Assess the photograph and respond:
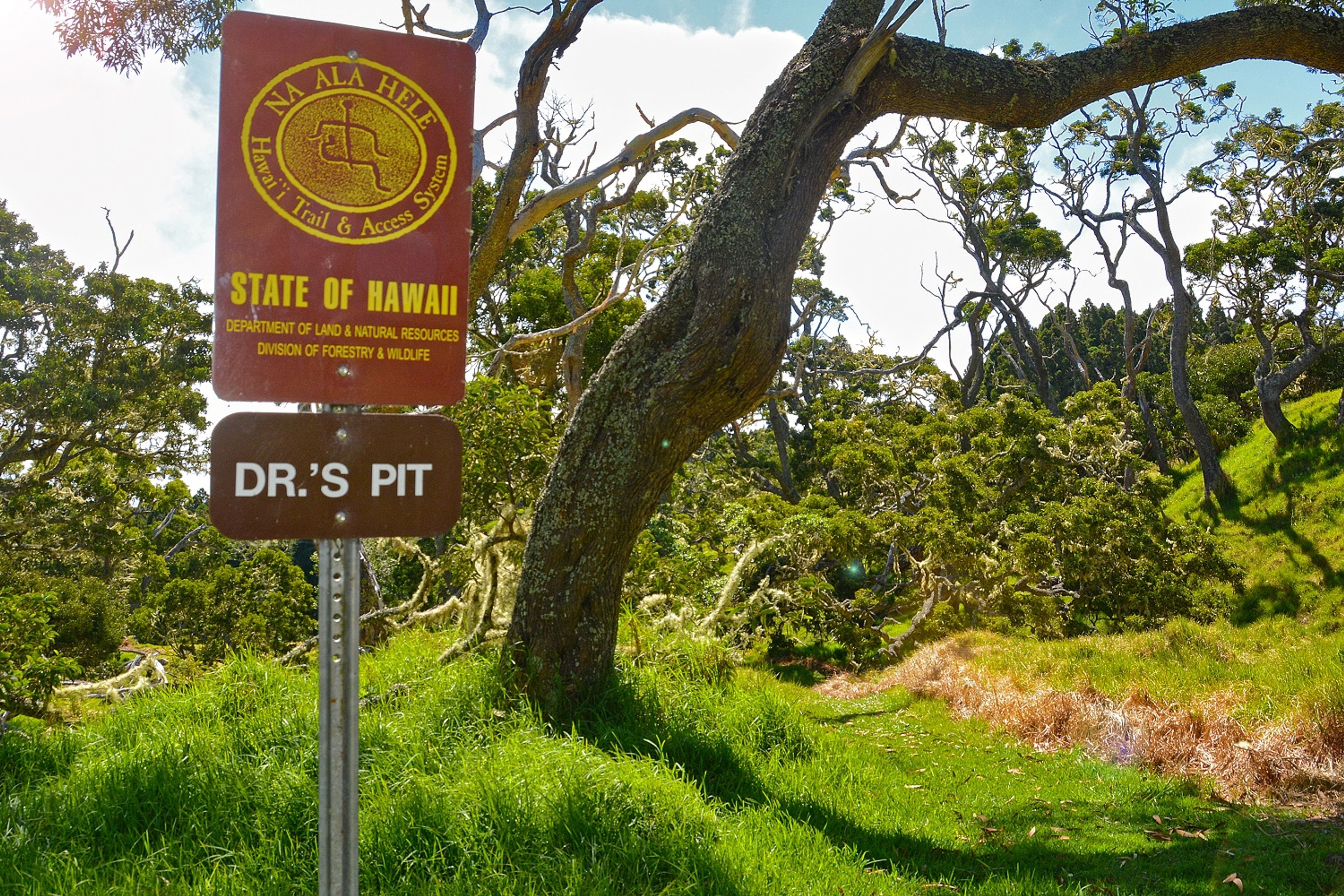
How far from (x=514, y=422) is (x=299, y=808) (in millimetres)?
3935

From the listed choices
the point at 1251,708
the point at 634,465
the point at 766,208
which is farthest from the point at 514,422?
the point at 1251,708

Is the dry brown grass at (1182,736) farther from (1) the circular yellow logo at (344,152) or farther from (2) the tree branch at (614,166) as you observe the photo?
(1) the circular yellow logo at (344,152)

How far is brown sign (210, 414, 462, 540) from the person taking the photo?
1.57 m

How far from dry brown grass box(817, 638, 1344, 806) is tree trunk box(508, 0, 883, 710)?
4.33 m

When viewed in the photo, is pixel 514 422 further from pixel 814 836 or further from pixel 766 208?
pixel 814 836

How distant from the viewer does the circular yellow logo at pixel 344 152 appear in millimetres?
1645

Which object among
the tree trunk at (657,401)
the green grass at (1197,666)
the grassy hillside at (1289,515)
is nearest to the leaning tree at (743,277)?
the tree trunk at (657,401)

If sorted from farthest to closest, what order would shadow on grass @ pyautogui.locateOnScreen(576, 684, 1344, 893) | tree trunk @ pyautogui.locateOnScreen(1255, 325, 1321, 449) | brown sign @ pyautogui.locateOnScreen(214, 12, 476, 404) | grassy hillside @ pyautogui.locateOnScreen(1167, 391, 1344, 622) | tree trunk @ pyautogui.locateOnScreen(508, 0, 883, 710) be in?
tree trunk @ pyautogui.locateOnScreen(1255, 325, 1321, 449) < grassy hillside @ pyautogui.locateOnScreen(1167, 391, 1344, 622) < tree trunk @ pyautogui.locateOnScreen(508, 0, 883, 710) < shadow on grass @ pyautogui.locateOnScreen(576, 684, 1344, 893) < brown sign @ pyautogui.locateOnScreen(214, 12, 476, 404)

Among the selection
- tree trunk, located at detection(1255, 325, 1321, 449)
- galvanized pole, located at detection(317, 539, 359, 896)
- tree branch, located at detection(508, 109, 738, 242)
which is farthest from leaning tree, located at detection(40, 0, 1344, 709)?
tree trunk, located at detection(1255, 325, 1321, 449)

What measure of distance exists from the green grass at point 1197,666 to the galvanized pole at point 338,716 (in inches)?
275

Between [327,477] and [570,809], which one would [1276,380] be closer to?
[570,809]

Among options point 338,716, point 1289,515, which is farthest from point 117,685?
point 1289,515

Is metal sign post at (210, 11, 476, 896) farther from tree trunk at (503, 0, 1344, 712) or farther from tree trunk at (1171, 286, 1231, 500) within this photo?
tree trunk at (1171, 286, 1231, 500)

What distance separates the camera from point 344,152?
166 centimetres
